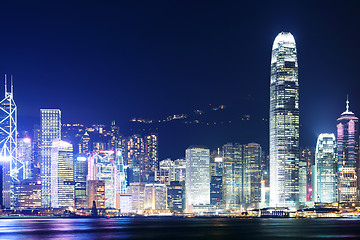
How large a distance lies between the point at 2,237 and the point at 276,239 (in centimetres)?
4899

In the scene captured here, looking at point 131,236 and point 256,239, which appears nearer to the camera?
point 256,239

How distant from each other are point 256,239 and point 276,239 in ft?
11.5

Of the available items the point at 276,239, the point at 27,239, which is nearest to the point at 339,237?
the point at 276,239

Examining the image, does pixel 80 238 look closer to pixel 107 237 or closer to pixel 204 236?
pixel 107 237

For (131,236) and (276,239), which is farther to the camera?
(131,236)

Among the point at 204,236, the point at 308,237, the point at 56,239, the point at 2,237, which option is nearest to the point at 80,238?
the point at 56,239

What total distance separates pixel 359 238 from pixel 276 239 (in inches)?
574

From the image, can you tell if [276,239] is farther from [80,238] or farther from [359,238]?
[80,238]

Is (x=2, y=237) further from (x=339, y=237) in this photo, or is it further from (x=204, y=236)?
(x=339, y=237)

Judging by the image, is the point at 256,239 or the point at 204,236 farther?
the point at 204,236

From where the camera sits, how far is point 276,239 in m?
123

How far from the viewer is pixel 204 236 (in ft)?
430

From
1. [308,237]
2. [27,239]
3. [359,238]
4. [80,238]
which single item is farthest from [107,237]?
[359,238]

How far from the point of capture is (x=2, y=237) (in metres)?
126
